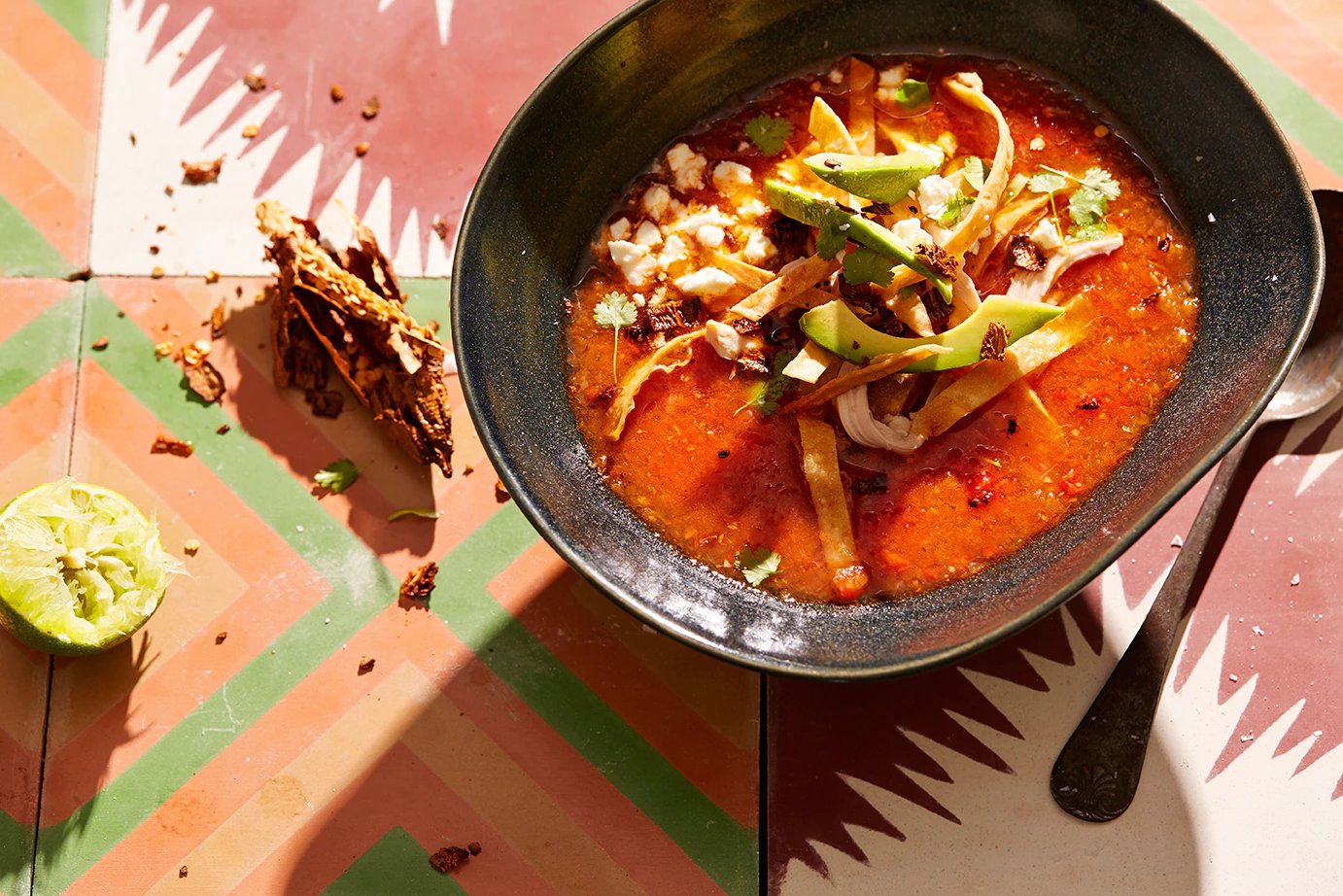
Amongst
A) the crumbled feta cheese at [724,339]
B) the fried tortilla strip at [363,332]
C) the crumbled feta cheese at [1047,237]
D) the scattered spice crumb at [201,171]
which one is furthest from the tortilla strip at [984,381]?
the scattered spice crumb at [201,171]

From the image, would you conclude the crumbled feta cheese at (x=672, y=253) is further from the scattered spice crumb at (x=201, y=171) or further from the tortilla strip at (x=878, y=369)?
the scattered spice crumb at (x=201, y=171)

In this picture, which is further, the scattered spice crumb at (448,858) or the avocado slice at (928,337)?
the scattered spice crumb at (448,858)

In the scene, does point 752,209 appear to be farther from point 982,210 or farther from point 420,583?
point 420,583

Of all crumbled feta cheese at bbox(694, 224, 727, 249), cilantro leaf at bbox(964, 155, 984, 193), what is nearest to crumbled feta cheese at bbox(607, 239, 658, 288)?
crumbled feta cheese at bbox(694, 224, 727, 249)

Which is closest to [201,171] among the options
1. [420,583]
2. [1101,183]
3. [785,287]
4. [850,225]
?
[420,583]

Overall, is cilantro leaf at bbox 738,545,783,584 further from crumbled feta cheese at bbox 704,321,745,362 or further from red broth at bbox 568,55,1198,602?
crumbled feta cheese at bbox 704,321,745,362

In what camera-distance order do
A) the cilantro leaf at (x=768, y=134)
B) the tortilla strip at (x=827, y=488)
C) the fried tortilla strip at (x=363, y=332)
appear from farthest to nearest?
the fried tortilla strip at (x=363, y=332) < the cilantro leaf at (x=768, y=134) < the tortilla strip at (x=827, y=488)
